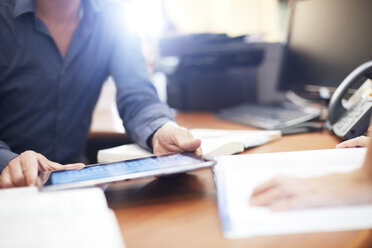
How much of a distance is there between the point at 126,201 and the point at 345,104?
2.31 ft

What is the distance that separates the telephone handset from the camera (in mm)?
806

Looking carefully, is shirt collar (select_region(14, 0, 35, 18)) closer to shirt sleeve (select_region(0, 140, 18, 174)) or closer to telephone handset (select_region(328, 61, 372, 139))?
shirt sleeve (select_region(0, 140, 18, 174))

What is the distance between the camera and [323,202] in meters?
0.42

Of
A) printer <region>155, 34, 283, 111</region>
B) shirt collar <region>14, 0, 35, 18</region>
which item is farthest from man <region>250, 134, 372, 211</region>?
printer <region>155, 34, 283, 111</region>

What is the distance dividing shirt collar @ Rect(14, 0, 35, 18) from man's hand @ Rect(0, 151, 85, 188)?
538mm

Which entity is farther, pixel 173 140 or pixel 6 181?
pixel 173 140

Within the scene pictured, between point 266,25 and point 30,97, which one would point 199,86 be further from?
point 266,25

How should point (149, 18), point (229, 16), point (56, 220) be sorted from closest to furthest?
point (56, 220) → point (149, 18) → point (229, 16)

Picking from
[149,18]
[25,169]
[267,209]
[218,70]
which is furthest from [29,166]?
[149,18]

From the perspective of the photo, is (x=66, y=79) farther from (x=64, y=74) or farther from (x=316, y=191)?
(x=316, y=191)

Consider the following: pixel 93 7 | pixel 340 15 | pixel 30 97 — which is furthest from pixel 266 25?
pixel 30 97

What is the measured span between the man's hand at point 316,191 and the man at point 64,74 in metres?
0.44

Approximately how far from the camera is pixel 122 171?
542mm

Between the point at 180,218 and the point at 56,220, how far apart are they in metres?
0.17
